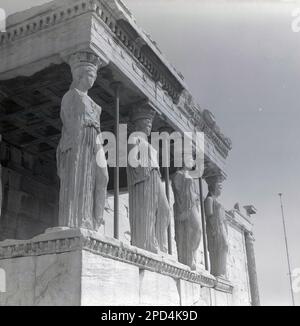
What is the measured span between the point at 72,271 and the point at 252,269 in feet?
53.4

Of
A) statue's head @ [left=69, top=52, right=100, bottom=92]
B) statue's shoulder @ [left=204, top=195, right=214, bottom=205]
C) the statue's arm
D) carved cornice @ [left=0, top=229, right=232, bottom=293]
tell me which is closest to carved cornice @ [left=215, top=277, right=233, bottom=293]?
the statue's arm

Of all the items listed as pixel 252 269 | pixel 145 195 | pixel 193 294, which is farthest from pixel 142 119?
pixel 252 269

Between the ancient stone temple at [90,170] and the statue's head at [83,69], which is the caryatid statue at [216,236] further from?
the statue's head at [83,69]

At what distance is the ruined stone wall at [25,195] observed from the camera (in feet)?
28.9

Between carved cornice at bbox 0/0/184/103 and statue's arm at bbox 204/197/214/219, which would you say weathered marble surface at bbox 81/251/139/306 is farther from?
statue's arm at bbox 204/197/214/219

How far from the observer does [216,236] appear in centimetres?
1012

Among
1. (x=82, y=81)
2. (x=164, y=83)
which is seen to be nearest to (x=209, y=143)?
(x=164, y=83)

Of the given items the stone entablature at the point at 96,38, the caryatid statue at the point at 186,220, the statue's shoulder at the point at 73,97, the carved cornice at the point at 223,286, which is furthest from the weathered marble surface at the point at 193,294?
the statue's shoulder at the point at 73,97

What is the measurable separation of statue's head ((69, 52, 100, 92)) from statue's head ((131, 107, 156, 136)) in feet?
4.88

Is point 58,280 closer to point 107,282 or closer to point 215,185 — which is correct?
point 107,282

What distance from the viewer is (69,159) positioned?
5512 mm

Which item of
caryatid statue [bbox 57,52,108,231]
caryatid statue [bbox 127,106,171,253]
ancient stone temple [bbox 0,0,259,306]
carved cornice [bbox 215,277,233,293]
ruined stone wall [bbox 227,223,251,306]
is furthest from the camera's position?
ruined stone wall [bbox 227,223,251,306]

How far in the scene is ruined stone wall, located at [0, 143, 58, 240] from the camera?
8805 mm
